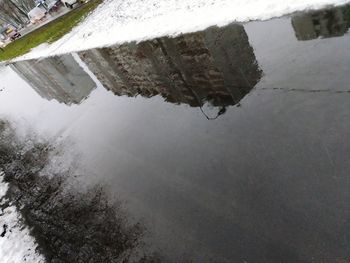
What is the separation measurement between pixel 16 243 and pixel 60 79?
10730mm

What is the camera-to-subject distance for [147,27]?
14180 mm

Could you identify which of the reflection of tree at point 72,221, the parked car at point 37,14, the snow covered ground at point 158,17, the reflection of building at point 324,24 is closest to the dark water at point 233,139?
the reflection of building at point 324,24

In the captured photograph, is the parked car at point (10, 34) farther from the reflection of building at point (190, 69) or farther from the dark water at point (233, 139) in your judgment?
the dark water at point (233, 139)

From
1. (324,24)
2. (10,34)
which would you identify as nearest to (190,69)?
(324,24)

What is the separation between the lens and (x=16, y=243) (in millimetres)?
7004

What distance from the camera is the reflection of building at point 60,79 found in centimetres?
1352

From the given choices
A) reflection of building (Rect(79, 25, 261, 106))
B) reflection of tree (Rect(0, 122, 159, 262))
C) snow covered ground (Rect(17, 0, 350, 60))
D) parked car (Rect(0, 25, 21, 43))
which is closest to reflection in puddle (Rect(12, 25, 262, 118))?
reflection of building (Rect(79, 25, 261, 106))

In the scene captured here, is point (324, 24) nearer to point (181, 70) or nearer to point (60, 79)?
point (181, 70)

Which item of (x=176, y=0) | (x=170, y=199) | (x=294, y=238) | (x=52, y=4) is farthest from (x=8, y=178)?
(x=52, y=4)

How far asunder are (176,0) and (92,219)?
11.2 metres

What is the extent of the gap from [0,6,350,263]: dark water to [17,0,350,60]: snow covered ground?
1.75ft

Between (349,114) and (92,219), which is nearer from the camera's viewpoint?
(349,114)

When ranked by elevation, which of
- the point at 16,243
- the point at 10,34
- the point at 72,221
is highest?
the point at 16,243

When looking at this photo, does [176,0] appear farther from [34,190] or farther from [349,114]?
[349,114]
